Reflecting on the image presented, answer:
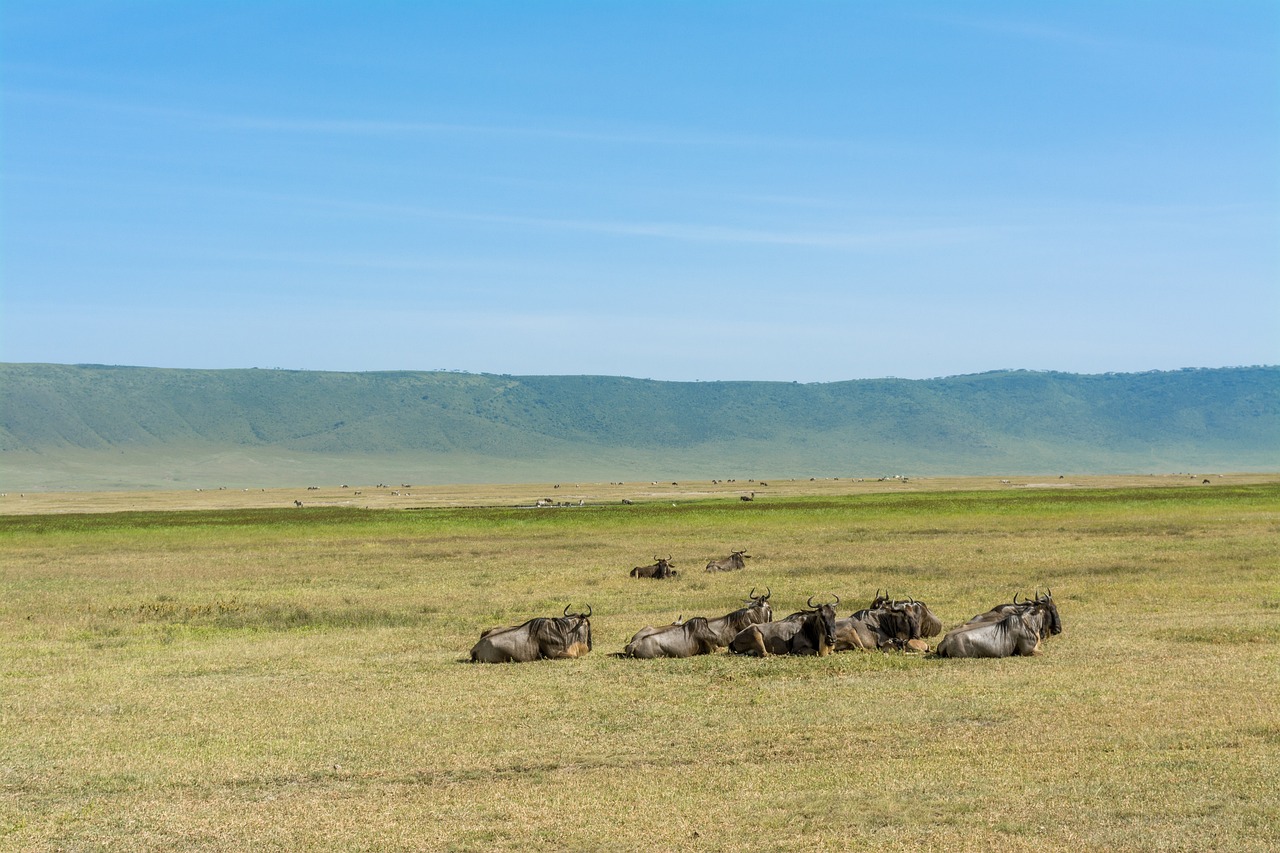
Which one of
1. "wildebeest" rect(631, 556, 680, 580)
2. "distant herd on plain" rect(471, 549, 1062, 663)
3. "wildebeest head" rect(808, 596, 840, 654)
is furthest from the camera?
"wildebeest" rect(631, 556, 680, 580)

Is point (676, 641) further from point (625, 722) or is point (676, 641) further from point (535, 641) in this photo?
point (625, 722)

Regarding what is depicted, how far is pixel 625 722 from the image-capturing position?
14570 mm

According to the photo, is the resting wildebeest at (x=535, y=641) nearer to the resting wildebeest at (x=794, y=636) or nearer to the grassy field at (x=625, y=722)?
the grassy field at (x=625, y=722)

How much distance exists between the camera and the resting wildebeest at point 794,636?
1919cm

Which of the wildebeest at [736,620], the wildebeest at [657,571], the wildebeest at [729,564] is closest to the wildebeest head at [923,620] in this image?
the wildebeest at [736,620]

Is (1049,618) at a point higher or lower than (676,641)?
higher

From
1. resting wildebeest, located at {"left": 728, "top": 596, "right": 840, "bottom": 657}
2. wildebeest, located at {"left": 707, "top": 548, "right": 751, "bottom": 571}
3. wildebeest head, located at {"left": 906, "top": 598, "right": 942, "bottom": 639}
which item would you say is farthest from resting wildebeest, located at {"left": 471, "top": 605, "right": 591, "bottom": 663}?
wildebeest, located at {"left": 707, "top": 548, "right": 751, "bottom": 571}

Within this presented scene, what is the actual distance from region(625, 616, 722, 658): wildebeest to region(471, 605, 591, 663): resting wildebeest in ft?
2.79

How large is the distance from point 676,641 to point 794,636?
1839 millimetres

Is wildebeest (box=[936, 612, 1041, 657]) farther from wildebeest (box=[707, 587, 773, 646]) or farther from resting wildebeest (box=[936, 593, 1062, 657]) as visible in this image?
wildebeest (box=[707, 587, 773, 646])

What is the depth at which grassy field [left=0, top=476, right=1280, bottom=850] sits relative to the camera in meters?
10.6

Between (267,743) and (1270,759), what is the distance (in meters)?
10.4

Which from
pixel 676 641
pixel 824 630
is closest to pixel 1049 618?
pixel 824 630

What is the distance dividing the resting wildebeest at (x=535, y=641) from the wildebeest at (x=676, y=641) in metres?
0.85
